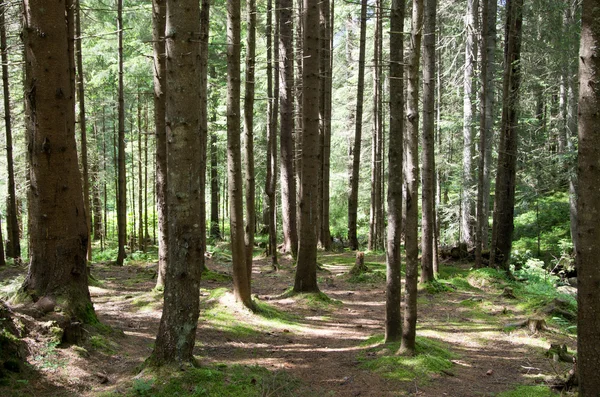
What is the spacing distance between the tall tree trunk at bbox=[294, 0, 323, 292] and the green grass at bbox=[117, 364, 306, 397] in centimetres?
461

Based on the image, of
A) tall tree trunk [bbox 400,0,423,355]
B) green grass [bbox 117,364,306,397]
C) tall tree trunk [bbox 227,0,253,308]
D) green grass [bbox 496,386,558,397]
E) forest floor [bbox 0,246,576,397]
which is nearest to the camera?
green grass [bbox 117,364,306,397]

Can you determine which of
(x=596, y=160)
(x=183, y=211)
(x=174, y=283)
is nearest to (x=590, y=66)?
(x=596, y=160)

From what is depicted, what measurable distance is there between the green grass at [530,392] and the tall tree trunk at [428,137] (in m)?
5.81

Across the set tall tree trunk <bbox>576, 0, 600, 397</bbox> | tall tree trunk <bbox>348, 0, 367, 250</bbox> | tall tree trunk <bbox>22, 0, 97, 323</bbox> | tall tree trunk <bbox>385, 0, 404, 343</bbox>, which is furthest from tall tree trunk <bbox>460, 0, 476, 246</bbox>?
tall tree trunk <bbox>22, 0, 97, 323</bbox>

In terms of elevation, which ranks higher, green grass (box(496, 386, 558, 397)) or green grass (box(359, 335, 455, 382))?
green grass (box(359, 335, 455, 382))

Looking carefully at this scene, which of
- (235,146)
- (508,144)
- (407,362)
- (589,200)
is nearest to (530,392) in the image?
(407,362)

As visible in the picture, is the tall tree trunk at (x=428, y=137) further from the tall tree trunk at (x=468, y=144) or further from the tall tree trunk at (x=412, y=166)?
the tall tree trunk at (x=468, y=144)

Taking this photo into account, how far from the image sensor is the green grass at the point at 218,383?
14.4 feet

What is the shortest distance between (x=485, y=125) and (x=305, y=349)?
34.3 ft

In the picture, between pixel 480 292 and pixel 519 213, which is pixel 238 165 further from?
pixel 519 213

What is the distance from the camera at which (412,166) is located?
6016mm

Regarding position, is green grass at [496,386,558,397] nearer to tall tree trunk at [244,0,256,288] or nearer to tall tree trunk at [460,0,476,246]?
tall tree trunk at [244,0,256,288]

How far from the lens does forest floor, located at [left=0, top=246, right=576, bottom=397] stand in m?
4.80

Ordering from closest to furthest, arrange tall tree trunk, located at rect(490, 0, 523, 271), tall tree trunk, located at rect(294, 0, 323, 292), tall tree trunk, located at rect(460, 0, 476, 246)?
tall tree trunk, located at rect(294, 0, 323, 292) < tall tree trunk, located at rect(490, 0, 523, 271) < tall tree trunk, located at rect(460, 0, 476, 246)
